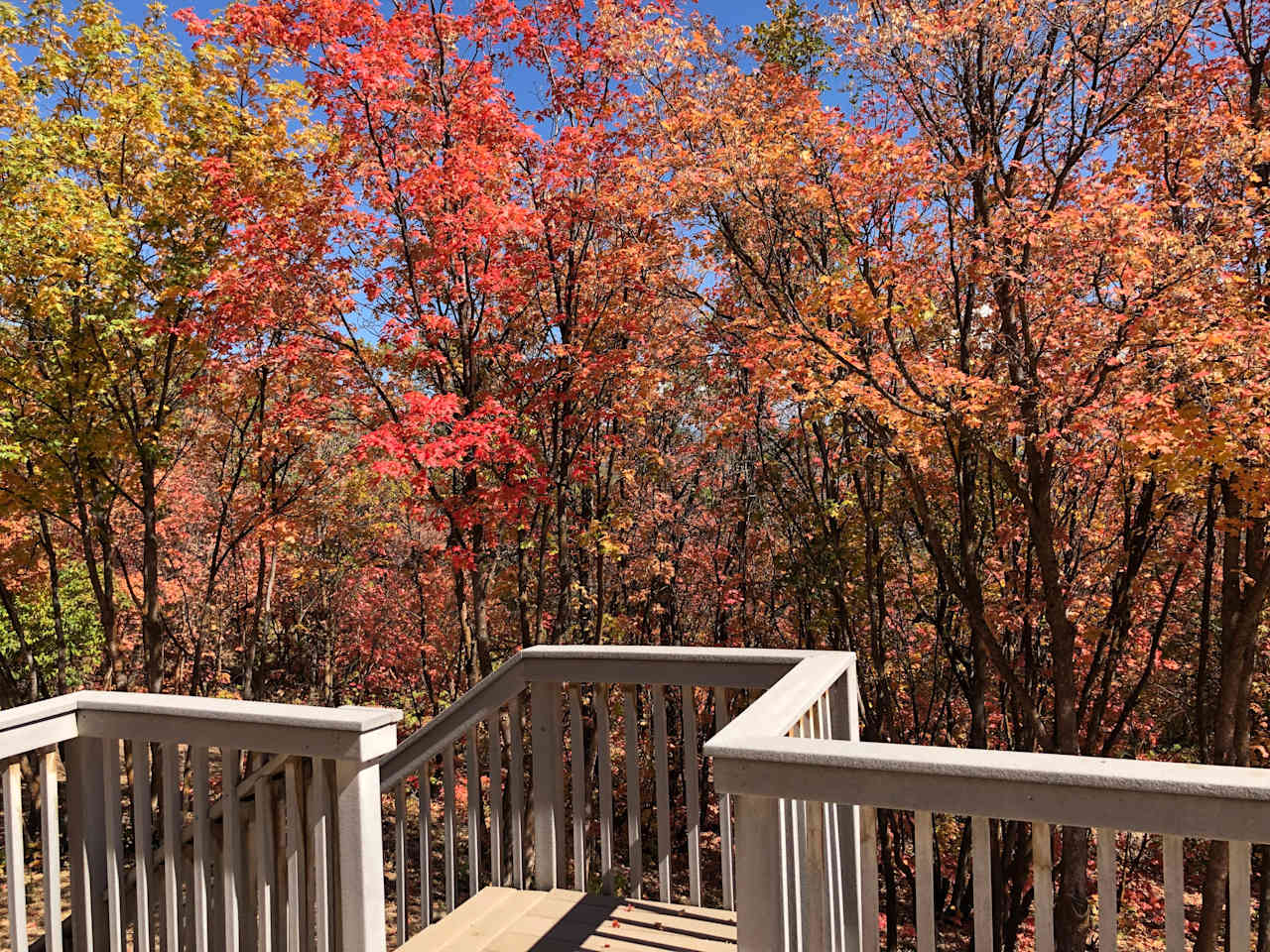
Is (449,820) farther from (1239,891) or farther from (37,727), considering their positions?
(1239,891)

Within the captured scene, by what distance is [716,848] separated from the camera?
39.8 ft

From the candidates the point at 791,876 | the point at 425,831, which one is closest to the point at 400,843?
the point at 425,831

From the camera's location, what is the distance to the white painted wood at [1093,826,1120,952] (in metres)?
1.45

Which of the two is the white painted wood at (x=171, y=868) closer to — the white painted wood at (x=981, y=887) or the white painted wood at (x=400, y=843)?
the white painted wood at (x=400, y=843)

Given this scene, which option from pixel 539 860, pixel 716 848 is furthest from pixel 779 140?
pixel 716 848

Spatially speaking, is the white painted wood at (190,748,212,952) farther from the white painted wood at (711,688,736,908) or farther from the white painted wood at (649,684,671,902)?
the white painted wood at (711,688,736,908)

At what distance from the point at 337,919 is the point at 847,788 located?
143 cm

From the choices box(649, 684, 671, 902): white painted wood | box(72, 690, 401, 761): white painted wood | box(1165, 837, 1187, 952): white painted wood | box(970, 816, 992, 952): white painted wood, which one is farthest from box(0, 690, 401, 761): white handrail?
box(1165, 837, 1187, 952): white painted wood

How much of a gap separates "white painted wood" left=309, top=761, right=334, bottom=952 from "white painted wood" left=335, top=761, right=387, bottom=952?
37 millimetres

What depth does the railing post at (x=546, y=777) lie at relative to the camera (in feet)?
10.6

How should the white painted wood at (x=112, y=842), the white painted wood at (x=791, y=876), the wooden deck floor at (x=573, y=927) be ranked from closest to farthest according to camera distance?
the white painted wood at (x=791, y=876) < the white painted wood at (x=112, y=842) < the wooden deck floor at (x=573, y=927)

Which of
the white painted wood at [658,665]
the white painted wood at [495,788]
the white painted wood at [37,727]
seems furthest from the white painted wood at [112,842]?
the white painted wood at [658,665]

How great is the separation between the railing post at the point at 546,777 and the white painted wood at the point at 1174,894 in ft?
7.08

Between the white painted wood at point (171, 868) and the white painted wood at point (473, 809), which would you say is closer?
the white painted wood at point (171, 868)
